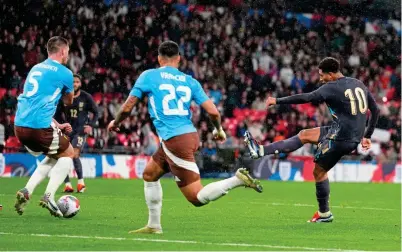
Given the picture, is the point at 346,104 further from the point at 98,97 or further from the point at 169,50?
the point at 98,97

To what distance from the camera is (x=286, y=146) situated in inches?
531

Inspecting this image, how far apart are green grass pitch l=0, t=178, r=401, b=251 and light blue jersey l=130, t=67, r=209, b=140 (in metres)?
1.13

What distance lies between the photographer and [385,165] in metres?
30.6

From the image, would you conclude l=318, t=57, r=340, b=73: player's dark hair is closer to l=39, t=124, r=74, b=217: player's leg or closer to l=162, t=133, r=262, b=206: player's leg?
l=162, t=133, r=262, b=206: player's leg

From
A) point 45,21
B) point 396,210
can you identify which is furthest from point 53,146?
point 45,21

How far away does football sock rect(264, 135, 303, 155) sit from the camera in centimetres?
1335

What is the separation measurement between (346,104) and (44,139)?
382 centimetres

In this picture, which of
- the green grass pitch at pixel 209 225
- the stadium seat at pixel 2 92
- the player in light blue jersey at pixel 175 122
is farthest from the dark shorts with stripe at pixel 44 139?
the stadium seat at pixel 2 92

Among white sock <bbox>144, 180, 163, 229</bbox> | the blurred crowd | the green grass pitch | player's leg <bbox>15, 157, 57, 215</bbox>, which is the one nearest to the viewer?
the green grass pitch

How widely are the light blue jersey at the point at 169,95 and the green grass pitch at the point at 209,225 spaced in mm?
1128

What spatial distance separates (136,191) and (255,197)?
99.2 inches

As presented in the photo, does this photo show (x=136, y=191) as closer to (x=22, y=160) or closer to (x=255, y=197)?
(x=255, y=197)

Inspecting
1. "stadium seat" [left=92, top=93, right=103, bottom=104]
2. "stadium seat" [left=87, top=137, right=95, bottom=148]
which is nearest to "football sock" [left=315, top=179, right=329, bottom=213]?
"stadium seat" [left=87, top=137, right=95, bottom=148]

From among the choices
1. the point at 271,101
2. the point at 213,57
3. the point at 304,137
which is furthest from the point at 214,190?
the point at 213,57
